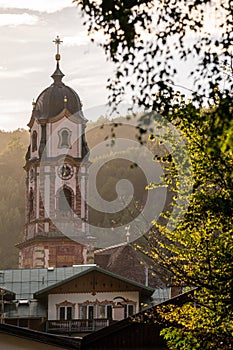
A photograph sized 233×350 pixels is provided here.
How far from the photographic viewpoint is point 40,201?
54.6m

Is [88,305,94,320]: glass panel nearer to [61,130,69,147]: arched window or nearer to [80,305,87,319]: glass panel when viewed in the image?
[80,305,87,319]: glass panel

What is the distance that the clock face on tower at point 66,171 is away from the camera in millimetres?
54172

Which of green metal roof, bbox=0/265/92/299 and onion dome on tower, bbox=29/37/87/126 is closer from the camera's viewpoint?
green metal roof, bbox=0/265/92/299

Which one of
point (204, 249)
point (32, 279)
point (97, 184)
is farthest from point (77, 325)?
point (97, 184)

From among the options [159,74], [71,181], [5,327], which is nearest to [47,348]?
[5,327]

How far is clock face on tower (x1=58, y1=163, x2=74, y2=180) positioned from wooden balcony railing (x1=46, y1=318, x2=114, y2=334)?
1819cm

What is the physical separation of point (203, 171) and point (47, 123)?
132 ft

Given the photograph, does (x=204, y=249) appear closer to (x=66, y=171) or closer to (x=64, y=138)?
(x=66, y=171)

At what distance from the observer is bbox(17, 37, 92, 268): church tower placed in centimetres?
5294

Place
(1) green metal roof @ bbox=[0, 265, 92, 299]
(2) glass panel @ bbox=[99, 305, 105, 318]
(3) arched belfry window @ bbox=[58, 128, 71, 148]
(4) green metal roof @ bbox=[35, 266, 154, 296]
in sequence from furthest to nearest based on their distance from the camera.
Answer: (3) arched belfry window @ bbox=[58, 128, 71, 148] → (1) green metal roof @ bbox=[0, 265, 92, 299] → (2) glass panel @ bbox=[99, 305, 105, 318] → (4) green metal roof @ bbox=[35, 266, 154, 296]

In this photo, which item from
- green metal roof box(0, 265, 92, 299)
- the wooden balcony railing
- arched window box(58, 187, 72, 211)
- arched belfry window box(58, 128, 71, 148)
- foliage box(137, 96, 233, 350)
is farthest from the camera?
arched belfry window box(58, 128, 71, 148)

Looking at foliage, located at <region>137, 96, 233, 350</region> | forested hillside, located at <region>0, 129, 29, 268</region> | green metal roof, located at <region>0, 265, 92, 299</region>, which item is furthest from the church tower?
foliage, located at <region>137, 96, 233, 350</region>

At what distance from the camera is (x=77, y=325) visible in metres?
36.6

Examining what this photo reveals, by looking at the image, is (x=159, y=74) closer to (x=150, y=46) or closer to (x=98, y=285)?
(x=150, y=46)
